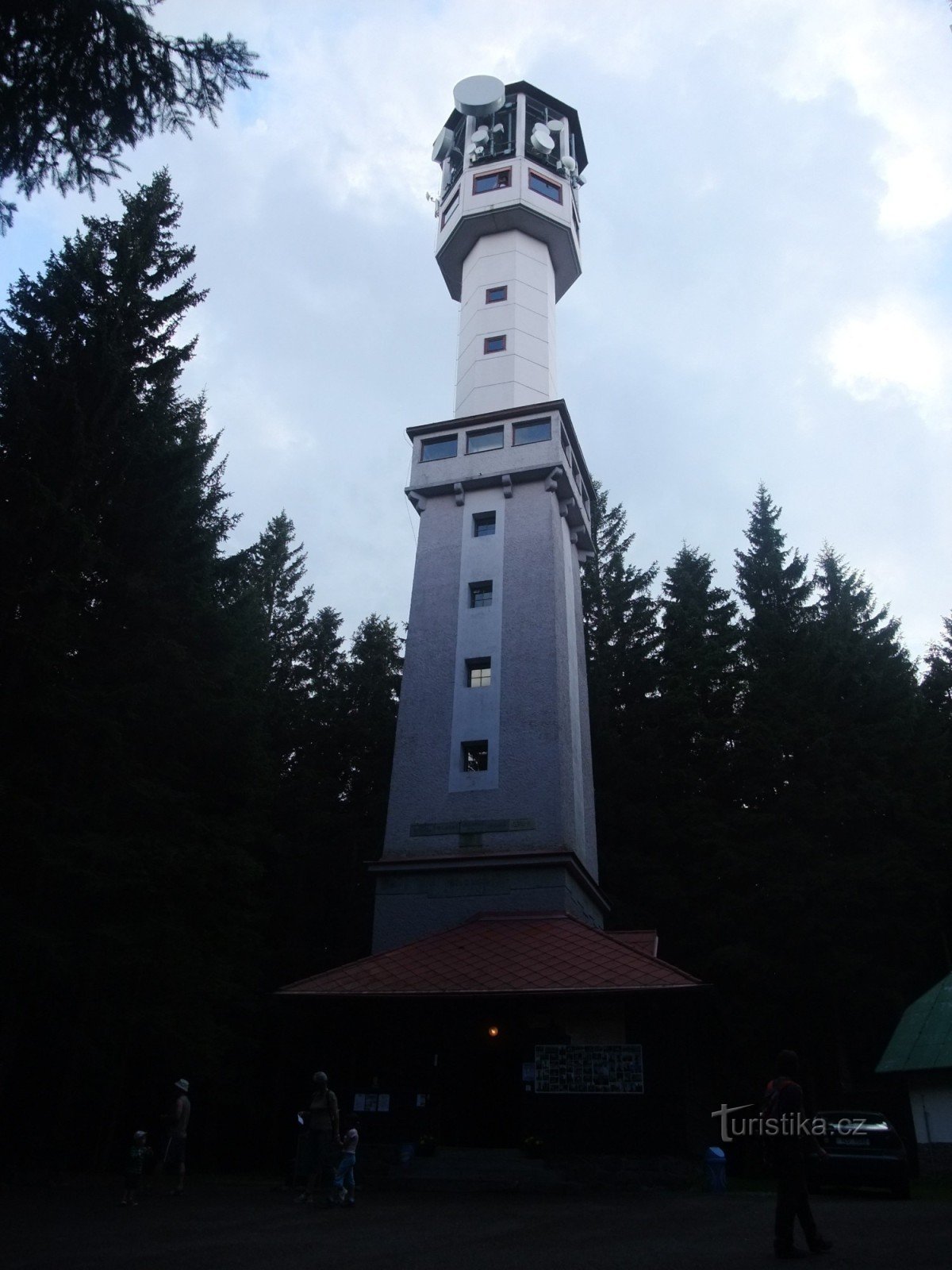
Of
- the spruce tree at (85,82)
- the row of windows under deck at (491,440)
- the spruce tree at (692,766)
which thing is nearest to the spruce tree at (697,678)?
the spruce tree at (692,766)

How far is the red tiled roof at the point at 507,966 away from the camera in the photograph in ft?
52.9

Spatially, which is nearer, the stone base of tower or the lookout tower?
the lookout tower

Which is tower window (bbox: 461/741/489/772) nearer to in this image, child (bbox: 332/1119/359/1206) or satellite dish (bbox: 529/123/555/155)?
child (bbox: 332/1119/359/1206)

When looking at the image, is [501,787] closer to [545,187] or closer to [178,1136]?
[178,1136]

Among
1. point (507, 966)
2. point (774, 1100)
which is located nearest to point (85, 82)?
point (774, 1100)

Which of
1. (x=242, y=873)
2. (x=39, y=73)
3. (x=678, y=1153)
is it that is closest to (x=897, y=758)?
(x=678, y=1153)

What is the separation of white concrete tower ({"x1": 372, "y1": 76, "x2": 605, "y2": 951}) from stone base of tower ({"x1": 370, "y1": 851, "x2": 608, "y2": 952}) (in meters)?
0.04

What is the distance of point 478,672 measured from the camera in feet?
78.0

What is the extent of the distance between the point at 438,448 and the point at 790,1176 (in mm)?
21720

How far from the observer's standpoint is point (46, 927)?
591 inches

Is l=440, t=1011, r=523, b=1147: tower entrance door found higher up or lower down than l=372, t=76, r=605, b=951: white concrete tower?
lower down

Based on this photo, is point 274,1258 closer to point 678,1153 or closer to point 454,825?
point 678,1153

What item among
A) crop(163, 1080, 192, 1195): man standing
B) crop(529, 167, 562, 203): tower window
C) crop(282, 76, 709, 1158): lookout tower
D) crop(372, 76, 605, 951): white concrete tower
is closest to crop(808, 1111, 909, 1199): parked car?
crop(282, 76, 709, 1158): lookout tower

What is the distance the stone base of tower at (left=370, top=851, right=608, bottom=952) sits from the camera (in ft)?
66.5
